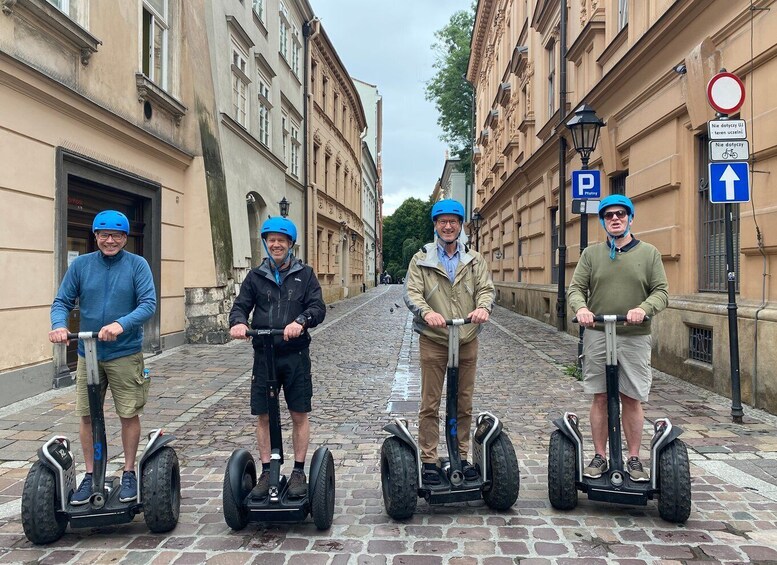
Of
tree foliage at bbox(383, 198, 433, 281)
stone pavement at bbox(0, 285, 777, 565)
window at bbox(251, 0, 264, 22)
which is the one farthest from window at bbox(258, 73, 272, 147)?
tree foliage at bbox(383, 198, 433, 281)

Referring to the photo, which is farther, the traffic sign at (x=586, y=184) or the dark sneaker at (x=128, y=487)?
the traffic sign at (x=586, y=184)

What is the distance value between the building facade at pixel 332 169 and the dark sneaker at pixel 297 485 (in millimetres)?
18110

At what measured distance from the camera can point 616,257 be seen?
3.78 m

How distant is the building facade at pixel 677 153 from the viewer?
618cm

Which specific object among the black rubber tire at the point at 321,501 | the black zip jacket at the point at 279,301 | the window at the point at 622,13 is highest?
the window at the point at 622,13

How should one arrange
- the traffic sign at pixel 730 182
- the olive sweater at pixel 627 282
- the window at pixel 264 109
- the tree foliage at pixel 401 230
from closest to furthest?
1. the olive sweater at pixel 627 282
2. the traffic sign at pixel 730 182
3. the window at pixel 264 109
4. the tree foliage at pixel 401 230

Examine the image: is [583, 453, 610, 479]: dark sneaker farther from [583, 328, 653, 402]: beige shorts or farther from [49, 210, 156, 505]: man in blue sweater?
[49, 210, 156, 505]: man in blue sweater

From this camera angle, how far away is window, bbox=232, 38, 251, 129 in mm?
13398

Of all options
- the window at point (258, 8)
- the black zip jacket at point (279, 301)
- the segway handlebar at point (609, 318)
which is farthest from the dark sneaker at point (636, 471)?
the window at point (258, 8)

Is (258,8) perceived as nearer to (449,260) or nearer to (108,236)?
(108,236)

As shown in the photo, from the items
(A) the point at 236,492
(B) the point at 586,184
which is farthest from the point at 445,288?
(B) the point at 586,184

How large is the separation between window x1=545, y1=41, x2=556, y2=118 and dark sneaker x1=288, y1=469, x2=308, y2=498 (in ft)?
44.6

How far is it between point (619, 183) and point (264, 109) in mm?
9632

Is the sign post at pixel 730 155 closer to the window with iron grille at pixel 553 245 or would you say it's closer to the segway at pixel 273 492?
the segway at pixel 273 492
